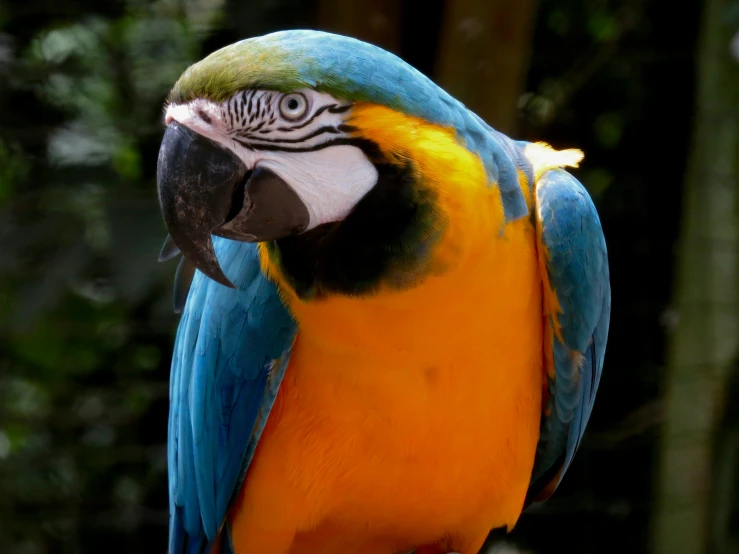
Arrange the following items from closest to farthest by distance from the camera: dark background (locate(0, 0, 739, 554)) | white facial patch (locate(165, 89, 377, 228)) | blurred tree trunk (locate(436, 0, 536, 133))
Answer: white facial patch (locate(165, 89, 377, 228))
blurred tree trunk (locate(436, 0, 536, 133))
dark background (locate(0, 0, 739, 554))

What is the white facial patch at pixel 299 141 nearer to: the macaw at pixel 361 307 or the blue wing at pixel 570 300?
the macaw at pixel 361 307

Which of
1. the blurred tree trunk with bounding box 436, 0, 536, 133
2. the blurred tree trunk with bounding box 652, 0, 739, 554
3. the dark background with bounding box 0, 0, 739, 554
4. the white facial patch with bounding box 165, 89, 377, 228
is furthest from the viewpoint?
the blurred tree trunk with bounding box 652, 0, 739, 554

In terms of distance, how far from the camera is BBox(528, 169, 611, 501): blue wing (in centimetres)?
98

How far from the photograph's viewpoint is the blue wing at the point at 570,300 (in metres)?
0.98

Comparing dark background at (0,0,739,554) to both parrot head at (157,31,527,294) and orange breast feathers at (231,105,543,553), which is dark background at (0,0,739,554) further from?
parrot head at (157,31,527,294)

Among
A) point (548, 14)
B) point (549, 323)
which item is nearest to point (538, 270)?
point (549, 323)

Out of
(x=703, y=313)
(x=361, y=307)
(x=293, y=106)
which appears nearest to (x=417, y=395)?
(x=361, y=307)

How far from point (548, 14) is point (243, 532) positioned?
1.44 m

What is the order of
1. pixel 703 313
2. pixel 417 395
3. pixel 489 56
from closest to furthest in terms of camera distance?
pixel 417 395
pixel 489 56
pixel 703 313

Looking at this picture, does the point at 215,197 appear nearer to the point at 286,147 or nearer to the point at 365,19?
the point at 286,147

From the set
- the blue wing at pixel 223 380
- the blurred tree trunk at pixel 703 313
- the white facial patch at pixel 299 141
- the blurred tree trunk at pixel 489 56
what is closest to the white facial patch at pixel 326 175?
the white facial patch at pixel 299 141

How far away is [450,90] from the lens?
1.69m

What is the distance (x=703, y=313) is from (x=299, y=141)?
1.43 metres

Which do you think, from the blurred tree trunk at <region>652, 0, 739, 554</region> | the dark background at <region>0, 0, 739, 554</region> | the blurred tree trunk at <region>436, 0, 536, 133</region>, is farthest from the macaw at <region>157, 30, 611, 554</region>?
the blurred tree trunk at <region>652, 0, 739, 554</region>
